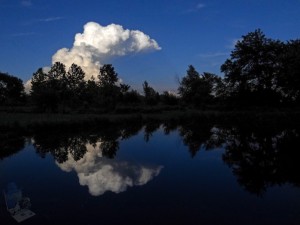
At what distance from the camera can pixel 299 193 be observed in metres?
12.0

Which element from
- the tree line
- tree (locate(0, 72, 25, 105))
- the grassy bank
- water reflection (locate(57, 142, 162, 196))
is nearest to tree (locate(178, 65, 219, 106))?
the tree line

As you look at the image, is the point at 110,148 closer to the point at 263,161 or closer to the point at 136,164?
the point at 136,164

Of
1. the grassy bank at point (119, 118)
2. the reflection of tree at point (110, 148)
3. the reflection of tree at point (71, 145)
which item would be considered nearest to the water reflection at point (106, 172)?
the reflection of tree at point (110, 148)

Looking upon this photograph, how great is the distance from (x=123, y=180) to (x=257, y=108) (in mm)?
49617

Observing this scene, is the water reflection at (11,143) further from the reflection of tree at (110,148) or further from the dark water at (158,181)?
the reflection of tree at (110,148)

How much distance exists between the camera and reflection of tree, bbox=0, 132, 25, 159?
2277 centimetres

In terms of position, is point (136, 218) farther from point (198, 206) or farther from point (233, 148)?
point (233, 148)

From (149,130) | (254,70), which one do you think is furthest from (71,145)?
(254,70)

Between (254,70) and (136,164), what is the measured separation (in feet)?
168

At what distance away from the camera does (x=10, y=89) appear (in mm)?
90375

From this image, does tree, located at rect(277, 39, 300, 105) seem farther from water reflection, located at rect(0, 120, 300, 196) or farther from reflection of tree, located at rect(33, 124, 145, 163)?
reflection of tree, located at rect(33, 124, 145, 163)

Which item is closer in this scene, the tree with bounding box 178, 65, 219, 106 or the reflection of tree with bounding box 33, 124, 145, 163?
the reflection of tree with bounding box 33, 124, 145, 163

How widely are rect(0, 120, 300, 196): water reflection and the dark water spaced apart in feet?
0.13

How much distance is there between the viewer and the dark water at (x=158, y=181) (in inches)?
391
